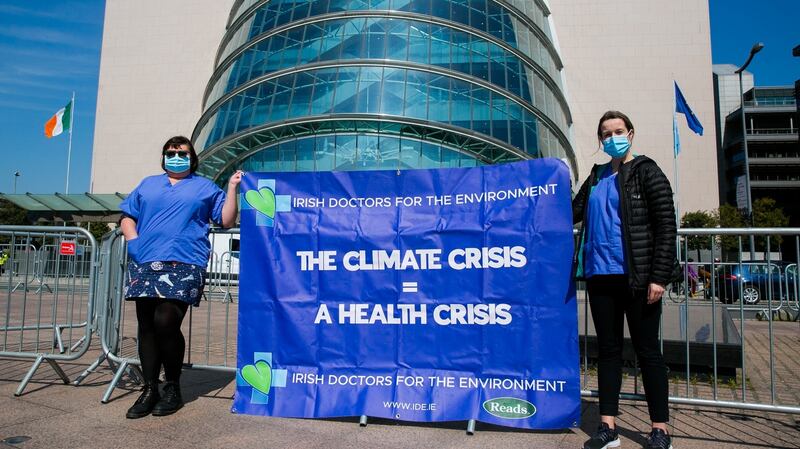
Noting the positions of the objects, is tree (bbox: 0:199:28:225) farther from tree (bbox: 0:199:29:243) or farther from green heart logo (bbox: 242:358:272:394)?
green heart logo (bbox: 242:358:272:394)

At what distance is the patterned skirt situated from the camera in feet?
12.4

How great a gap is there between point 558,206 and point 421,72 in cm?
1931

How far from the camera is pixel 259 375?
3.92m

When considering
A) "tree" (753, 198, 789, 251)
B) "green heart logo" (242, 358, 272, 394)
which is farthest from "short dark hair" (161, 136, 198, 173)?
"tree" (753, 198, 789, 251)

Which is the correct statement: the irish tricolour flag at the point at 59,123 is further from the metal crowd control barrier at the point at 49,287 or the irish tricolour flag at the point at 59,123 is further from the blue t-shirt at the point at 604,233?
the blue t-shirt at the point at 604,233

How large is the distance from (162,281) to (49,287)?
6.28 metres

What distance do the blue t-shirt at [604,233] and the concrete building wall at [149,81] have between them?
1614 inches

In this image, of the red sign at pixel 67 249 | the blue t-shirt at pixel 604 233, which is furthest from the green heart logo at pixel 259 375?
the red sign at pixel 67 249

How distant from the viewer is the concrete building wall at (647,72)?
121ft

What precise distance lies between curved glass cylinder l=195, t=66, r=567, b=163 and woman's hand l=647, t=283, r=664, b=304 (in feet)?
60.0

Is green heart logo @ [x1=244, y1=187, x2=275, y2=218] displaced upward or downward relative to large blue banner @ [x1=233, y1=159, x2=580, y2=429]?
upward

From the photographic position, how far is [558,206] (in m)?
3.65

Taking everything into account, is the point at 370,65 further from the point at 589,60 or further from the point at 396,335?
the point at 589,60

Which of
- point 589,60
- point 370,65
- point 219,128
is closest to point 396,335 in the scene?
point 370,65
